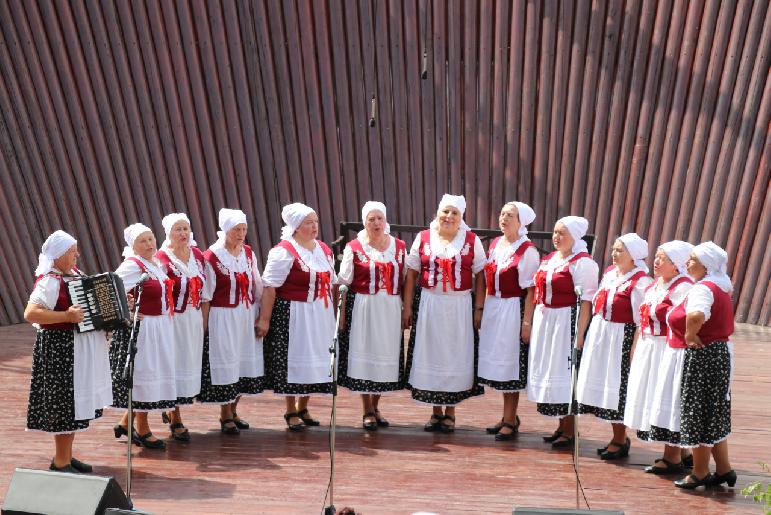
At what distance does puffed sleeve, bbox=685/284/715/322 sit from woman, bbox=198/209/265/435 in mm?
2531

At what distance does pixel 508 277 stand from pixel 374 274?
79 cm

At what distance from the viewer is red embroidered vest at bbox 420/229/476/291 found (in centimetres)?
624

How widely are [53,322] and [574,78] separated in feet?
19.8

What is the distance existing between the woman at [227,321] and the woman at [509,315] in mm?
1394

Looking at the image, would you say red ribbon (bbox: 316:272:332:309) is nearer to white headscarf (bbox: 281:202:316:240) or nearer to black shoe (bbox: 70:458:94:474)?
white headscarf (bbox: 281:202:316:240)

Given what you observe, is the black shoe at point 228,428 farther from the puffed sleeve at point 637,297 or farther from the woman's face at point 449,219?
the puffed sleeve at point 637,297

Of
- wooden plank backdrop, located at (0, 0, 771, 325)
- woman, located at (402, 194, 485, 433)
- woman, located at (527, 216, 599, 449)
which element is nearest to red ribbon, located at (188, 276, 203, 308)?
woman, located at (402, 194, 485, 433)

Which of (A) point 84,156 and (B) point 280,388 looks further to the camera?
(A) point 84,156

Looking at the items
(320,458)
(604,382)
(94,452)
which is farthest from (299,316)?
(604,382)

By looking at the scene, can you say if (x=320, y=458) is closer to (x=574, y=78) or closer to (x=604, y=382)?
(x=604, y=382)

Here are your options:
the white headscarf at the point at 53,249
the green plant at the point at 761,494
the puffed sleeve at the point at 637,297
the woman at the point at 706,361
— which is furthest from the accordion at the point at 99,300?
the green plant at the point at 761,494

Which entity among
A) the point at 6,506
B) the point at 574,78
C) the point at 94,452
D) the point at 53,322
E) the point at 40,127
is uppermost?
the point at 574,78

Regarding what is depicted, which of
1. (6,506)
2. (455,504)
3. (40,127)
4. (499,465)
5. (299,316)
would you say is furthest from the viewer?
(40,127)

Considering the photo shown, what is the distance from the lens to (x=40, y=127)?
957 centimetres
